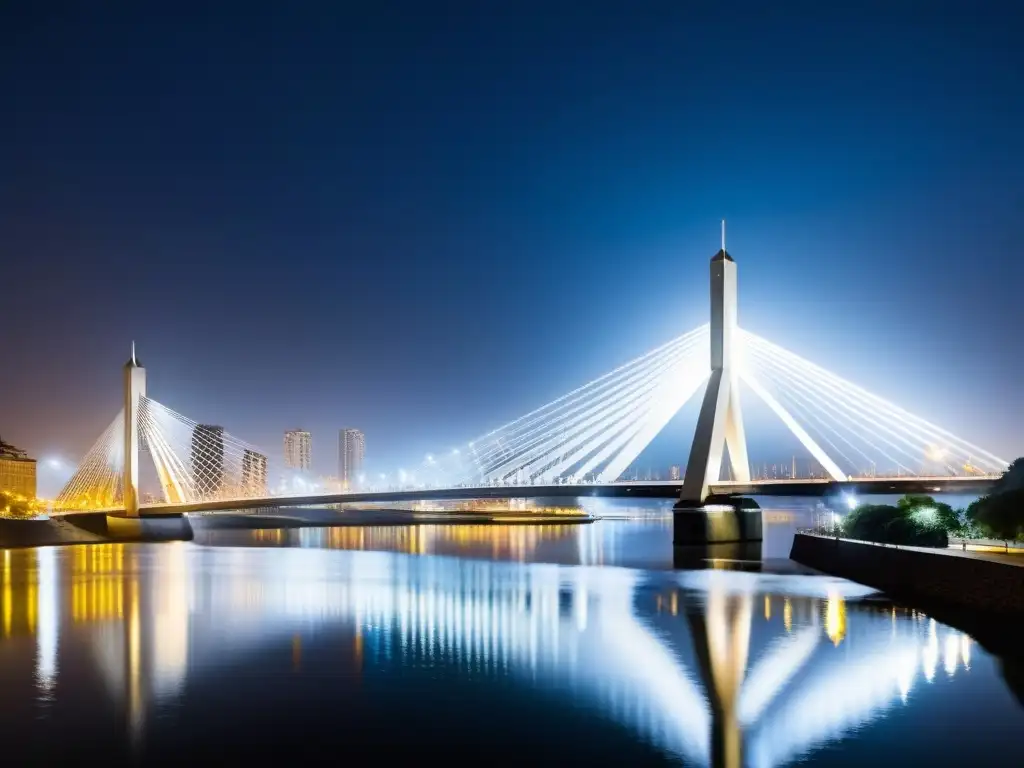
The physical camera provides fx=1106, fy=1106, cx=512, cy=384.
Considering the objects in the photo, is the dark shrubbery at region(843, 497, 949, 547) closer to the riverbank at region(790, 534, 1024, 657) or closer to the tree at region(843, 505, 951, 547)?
the tree at region(843, 505, 951, 547)

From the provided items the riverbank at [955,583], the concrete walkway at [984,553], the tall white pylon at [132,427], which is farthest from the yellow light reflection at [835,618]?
the tall white pylon at [132,427]

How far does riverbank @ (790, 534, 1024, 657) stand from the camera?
17469mm

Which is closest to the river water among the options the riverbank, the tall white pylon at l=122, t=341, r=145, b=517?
the riverbank

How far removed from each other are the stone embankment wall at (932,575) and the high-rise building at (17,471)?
70.0 m

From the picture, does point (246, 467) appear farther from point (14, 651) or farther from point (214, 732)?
point (214, 732)

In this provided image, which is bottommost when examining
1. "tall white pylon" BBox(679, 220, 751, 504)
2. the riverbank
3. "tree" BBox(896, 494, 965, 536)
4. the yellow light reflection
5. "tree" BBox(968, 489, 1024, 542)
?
the yellow light reflection

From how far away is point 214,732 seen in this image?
39.3 ft

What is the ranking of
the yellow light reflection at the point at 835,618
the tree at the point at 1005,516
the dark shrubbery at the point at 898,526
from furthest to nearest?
1. the dark shrubbery at the point at 898,526
2. the tree at the point at 1005,516
3. the yellow light reflection at the point at 835,618

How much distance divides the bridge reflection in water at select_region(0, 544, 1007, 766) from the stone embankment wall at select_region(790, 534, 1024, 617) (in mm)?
864

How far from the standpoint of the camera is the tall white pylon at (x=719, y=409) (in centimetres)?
4019

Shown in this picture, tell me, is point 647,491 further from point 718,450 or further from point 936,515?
point 936,515

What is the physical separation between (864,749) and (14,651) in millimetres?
13364

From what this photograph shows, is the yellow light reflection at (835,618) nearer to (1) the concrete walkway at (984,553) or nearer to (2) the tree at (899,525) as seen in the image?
(1) the concrete walkway at (984,553)

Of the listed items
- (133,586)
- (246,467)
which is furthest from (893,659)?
(246,467)
